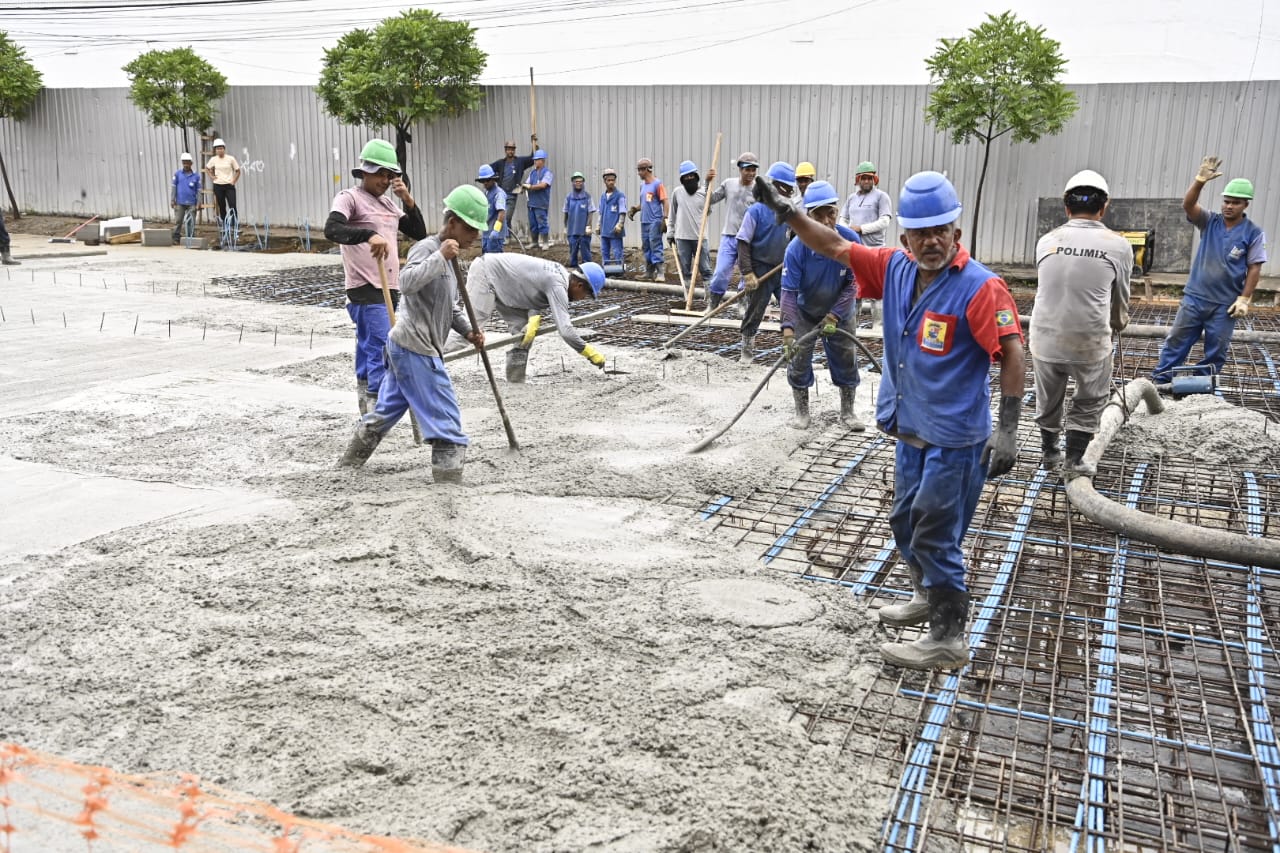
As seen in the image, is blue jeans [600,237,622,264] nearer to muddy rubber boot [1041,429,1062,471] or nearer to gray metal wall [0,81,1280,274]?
gray metal wall [0,81,1280,274]

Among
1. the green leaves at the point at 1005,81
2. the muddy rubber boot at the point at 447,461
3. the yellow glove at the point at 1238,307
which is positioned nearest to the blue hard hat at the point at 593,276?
the muddy rubber boot at the point at 447,461

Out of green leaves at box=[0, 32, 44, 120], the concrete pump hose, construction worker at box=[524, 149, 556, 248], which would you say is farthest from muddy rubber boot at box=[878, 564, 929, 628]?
green leaves at box=[0, 32, 44, 120]

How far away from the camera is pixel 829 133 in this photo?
15469 millimetres

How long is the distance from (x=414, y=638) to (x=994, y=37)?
1185cm

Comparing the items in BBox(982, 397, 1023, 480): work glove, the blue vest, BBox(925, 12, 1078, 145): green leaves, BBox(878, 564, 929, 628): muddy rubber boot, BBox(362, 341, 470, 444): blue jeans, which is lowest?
BBox(878, 564, 929, 628): muddy rubber boot

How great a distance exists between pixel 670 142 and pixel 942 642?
1397 centimetres

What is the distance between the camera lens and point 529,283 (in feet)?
24.9

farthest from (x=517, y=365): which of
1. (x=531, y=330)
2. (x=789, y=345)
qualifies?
(x=789, y=345)

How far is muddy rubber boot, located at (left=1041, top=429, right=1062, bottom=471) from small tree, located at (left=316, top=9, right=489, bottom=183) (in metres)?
13.3

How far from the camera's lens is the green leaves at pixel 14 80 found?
20.8 meters

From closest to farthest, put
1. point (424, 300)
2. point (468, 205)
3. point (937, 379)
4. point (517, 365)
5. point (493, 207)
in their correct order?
1. point (937, 379)
2. point (468, 205)
3. point (424, 300)
4. point (517, 365)
5. point (493, 207)

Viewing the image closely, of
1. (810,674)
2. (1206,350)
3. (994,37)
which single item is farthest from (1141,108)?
(810,674)

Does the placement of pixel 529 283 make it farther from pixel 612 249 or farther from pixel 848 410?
pixel 612 249

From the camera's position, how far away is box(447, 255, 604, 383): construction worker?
7.45m
